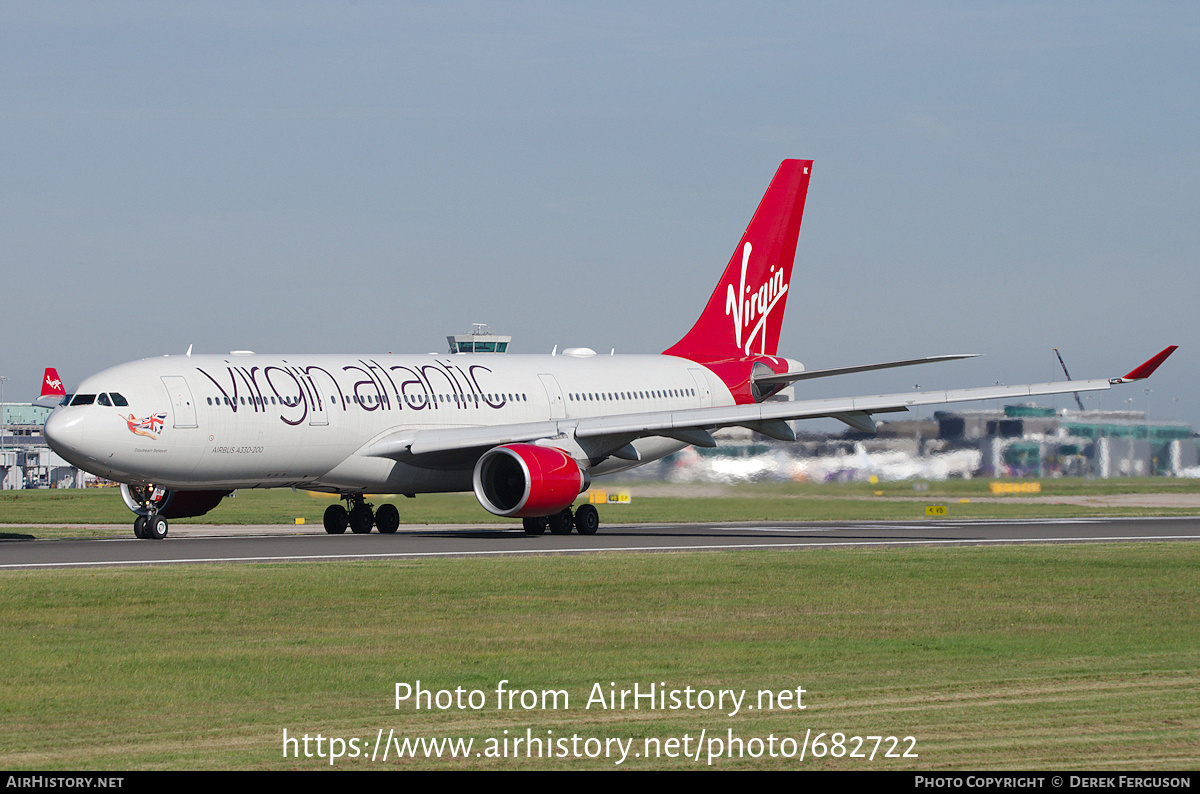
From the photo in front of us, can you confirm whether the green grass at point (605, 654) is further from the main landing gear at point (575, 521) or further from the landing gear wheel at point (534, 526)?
the main landing gear at point (575, 521)

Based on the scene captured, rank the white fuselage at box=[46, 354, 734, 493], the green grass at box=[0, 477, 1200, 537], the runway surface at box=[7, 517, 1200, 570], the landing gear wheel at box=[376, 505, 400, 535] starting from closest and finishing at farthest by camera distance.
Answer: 1. the runway surface at box=[7, 517, 1200, 570]
2. the white fuselage at box=[46, 354, 734, 493]
3. the landing gear wheel at box=[376, 505, 400, 535]
4. the green grass at box=[0, 477, 1200, 537]

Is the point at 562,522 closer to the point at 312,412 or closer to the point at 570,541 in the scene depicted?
the point at 570,541

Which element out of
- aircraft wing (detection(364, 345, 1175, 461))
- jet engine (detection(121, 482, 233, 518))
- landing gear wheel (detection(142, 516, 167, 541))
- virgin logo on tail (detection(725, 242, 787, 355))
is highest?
virgin logo on tail (detection(725, 242, 787, 355))

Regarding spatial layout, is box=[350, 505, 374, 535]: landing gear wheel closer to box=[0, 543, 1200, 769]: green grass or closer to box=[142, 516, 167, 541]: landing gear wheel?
box=[142, 516, 167, 541]: landing gear wheel

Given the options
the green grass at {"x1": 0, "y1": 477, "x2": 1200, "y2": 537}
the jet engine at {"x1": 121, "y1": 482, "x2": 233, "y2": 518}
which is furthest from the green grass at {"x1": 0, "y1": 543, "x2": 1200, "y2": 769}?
the green grass at {"x1": 0, "y1": 477, "x2": 1200, "y2": 537}

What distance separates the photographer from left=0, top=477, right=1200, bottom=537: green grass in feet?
124

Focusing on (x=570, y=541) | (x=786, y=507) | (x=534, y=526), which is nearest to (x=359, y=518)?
(x=534, y=526)

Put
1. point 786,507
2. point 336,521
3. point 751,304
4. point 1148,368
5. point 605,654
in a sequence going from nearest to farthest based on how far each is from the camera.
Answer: point 605,654 < point 1148,368 < point 336,521 < point 786,507 < point 751,304

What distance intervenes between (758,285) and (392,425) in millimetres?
13868

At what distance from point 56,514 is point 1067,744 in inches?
1777

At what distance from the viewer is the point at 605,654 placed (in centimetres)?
1373

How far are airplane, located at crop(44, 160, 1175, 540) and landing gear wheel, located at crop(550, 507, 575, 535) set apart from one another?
0.08m

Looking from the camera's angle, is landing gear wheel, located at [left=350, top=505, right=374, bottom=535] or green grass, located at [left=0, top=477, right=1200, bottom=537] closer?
landing gear wheel, located at [left=350, top=505, right=374, bottom=535]
